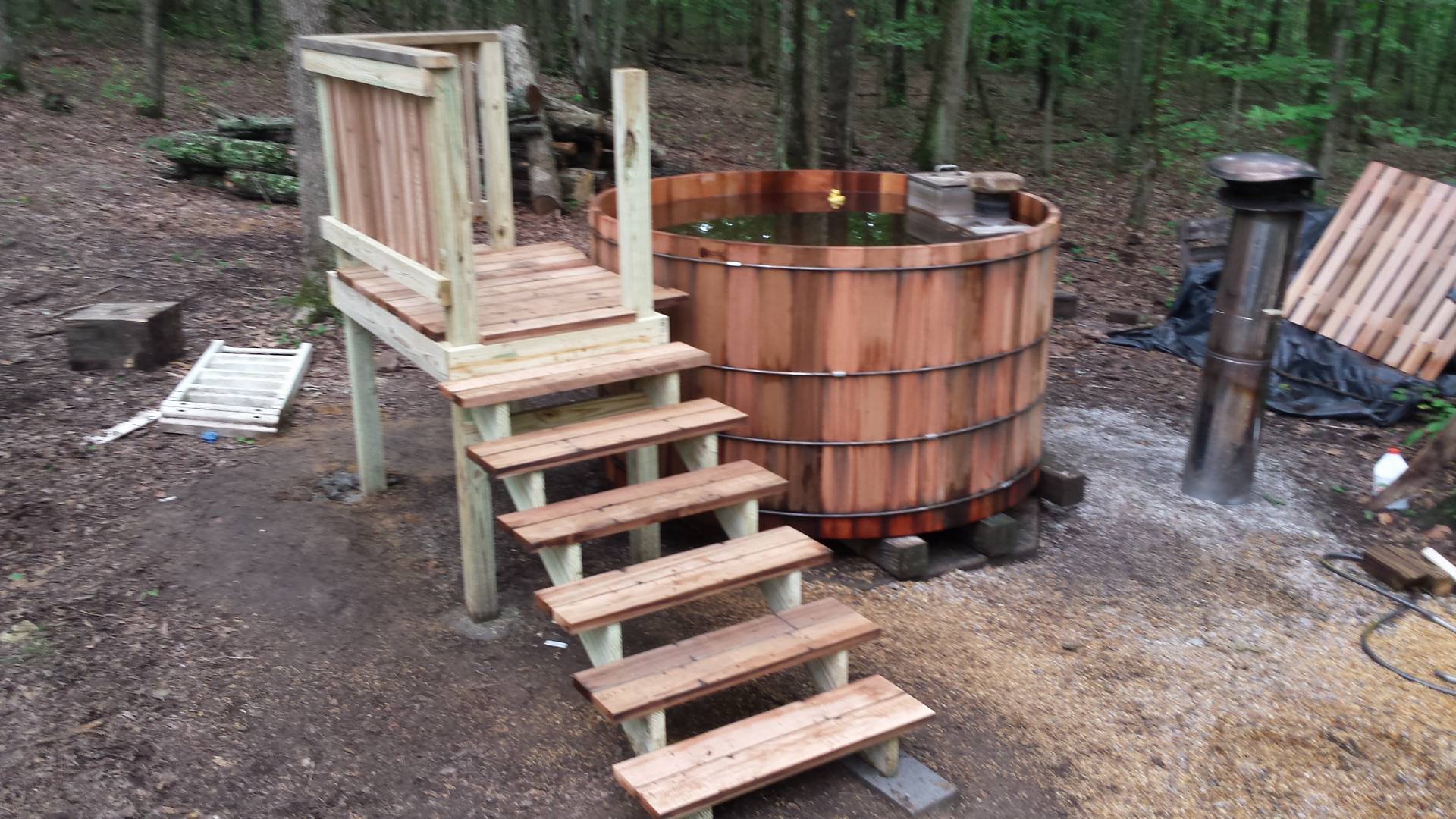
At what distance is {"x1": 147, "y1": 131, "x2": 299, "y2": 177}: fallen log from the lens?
10.4 metres

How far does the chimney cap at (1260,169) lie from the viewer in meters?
5.60

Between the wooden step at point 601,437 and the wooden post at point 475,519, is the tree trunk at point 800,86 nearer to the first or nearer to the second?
the wooden step at point 601,437

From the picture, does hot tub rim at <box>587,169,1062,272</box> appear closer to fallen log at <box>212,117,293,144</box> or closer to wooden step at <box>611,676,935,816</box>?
wooden step at <box>611,676,935,816</box>

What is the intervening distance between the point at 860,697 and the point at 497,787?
1256 millimetres

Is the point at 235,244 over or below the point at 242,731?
over

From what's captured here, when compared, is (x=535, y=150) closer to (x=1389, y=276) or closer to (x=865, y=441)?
(x=865, y=441)

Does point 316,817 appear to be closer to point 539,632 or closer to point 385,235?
point 539,632

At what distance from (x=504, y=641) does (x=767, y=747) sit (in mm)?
1488

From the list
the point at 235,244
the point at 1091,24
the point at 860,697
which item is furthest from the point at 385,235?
the point at 1091,24

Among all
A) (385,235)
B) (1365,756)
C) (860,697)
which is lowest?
(1365,756)

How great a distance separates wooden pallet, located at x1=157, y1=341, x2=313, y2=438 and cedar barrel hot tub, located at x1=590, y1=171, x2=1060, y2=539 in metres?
2.36

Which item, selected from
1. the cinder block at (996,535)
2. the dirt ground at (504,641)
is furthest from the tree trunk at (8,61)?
the cinder block at (996,535)

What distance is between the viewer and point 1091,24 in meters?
20.2

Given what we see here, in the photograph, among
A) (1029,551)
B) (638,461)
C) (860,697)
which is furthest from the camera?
(1029,551)
